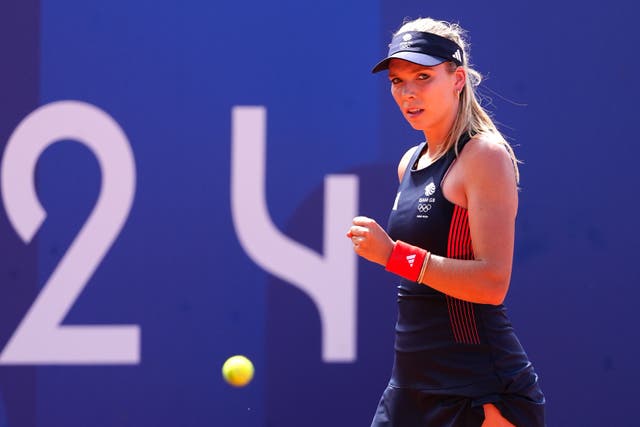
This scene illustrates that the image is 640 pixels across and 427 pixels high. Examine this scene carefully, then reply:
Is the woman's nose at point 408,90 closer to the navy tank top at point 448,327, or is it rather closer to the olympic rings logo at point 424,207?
the navy tank top at point 448,327

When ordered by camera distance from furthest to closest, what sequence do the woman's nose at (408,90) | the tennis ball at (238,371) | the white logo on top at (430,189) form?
1. the tennis ball at (238,371)
2. the woman's nose at (408,90)
3. the white logo on top at (430,189)

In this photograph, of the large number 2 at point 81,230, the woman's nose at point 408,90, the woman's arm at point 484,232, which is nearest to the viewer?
the woman's arm at point 484,232

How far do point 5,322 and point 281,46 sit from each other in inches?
60.3

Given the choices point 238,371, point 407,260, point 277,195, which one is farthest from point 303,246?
point 407,260

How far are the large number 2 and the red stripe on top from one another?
1671 millimetres

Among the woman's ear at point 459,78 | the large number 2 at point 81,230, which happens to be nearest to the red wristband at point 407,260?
the woman's ear at point 459,78

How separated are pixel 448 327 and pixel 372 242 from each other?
29 centimetres

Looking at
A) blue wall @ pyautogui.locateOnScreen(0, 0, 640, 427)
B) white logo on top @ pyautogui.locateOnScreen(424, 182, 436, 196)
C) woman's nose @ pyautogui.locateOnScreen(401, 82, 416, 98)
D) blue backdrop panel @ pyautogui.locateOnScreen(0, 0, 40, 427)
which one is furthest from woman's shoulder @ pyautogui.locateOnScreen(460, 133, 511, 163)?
blue backdrop panel @ pyautogui.locateOnScreen(0, 0, 40, 427)

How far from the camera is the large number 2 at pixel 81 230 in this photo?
3.46 m

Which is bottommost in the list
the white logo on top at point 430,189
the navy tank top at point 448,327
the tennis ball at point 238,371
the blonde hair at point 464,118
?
the tennis ball at point 238,371

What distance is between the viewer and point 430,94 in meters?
2.31

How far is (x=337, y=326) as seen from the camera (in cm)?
358

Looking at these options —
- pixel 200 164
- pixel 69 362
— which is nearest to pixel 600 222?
pixel 200 164

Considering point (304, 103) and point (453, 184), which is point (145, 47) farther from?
point (453, 184)
